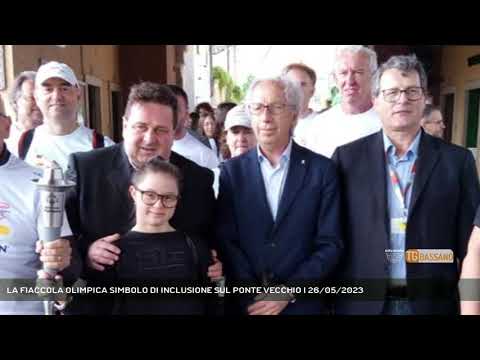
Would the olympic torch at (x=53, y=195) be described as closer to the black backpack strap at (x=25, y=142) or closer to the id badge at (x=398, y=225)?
the black backpack strap at (x=25, y=142)

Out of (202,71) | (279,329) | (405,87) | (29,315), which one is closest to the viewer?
(405,87)

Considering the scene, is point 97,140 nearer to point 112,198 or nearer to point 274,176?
point 112,198

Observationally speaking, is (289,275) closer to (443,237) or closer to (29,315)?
(443,237)

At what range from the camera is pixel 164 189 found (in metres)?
2.31

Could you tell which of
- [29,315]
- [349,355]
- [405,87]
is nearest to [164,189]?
[29,315]

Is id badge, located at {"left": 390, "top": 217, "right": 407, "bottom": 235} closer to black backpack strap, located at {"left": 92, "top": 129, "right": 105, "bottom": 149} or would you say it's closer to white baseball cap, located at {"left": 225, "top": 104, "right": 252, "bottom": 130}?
white baseball cap, located at {"left": 225, "top": 104, "right": 252, "bottom": 130}

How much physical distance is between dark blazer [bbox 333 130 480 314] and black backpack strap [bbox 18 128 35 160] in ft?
5.41

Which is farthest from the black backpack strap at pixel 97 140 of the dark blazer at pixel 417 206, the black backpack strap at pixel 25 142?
the dark blazer at pixel 417 206

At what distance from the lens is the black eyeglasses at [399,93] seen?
87.7 inches

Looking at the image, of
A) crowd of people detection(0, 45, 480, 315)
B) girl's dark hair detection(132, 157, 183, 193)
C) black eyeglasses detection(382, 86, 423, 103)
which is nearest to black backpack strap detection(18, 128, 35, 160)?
crowd of people detection(0, 45, 480, 315)

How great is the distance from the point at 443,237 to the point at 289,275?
2.85 ft

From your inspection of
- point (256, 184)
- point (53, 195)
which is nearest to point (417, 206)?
point (256, 184)

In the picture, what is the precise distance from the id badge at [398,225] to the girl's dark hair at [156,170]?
1.18 metres

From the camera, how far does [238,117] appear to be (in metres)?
2.29
